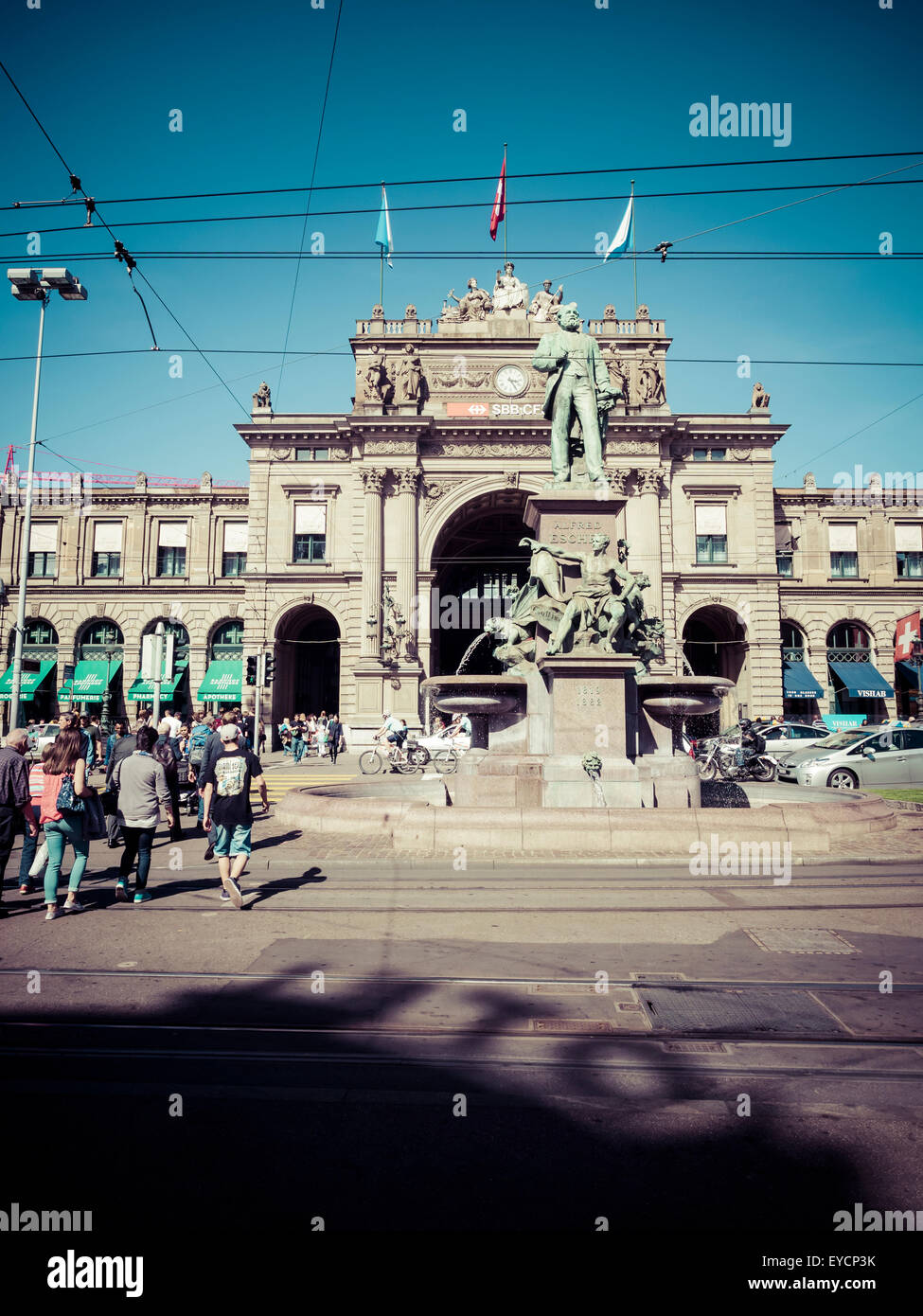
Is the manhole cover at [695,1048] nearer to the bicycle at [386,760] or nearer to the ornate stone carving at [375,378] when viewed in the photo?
the bicycle at [386,760]

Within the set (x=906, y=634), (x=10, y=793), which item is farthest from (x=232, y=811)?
(x=906, y=634)

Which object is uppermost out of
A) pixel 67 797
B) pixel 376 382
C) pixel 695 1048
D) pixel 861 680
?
pixel 376 382

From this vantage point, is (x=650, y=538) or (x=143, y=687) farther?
(x=143, y=687)

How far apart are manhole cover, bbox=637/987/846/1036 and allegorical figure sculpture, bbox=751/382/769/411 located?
41365 millimetres

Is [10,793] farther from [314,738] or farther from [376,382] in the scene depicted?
[376,382]

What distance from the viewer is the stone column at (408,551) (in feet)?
121

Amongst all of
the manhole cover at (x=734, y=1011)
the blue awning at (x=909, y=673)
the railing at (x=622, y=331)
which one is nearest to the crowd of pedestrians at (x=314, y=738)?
the manhole cover at (x=734, y=1011)

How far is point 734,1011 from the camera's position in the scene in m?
4.82

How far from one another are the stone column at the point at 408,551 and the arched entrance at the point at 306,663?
13.6 feet

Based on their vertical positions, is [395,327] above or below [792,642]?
above

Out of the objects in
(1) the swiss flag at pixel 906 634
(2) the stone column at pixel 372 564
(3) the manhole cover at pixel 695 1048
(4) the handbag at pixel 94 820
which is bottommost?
(3) the manhole cover at pixel 695 1048

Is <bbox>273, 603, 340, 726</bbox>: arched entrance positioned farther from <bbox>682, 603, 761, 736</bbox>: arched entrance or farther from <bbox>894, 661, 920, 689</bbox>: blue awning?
<bbox>894, 661, 920, 689</bbox>: blue awning

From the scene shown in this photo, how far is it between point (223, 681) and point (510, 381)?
868 inches
